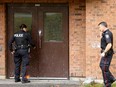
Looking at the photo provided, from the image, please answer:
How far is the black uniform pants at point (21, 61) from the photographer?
1313cm

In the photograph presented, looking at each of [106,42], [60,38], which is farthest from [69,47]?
[106,42]

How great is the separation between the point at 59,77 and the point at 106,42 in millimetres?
2847

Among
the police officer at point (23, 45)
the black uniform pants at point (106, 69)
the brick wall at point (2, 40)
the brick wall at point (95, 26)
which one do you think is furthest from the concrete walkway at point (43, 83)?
the black uniform pants at point (106, 69)

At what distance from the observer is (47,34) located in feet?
45.4

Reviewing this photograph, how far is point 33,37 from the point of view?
13797mm

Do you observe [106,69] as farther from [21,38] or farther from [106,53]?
[21,38]

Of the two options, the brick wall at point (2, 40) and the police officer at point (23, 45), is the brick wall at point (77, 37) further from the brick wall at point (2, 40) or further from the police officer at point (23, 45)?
the brick wall at point (2, 40)

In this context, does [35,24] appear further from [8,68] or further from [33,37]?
[8,68]

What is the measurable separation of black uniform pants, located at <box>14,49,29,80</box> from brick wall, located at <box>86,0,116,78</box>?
1.95m

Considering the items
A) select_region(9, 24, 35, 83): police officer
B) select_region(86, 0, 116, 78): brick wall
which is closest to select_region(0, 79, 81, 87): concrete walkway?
select_region(9, 24, 35, 83): police officer

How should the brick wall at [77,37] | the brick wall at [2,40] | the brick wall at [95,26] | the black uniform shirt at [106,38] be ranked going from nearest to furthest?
1. the black uniform shirt at [106,38]
2. the brick wall at [95,26]
3. the brick wall at [77,37]
4. the brick wall at [2,40]

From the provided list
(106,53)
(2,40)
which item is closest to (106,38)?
(106,53)

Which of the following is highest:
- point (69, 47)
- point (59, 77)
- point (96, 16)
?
point (96, 16)

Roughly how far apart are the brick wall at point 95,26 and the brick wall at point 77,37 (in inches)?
22.0
